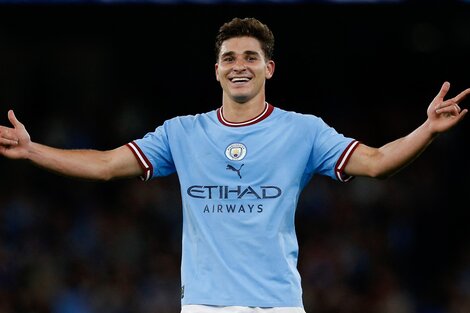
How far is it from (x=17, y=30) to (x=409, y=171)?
18.1 feet

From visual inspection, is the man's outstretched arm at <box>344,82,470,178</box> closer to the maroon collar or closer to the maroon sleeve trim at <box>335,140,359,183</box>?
the maroon sleeve trim at <box>335,140,359,183</box>

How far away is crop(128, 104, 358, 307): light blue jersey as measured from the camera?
5.11 m

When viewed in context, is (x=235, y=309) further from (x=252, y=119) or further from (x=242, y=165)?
(x=252, y=119)

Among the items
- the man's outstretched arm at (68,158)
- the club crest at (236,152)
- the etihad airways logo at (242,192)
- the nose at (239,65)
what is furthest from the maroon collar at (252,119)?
the man's outstretched arm at (68,158)

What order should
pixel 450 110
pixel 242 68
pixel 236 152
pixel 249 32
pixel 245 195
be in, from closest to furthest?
pixel 450 110 → pixel 245 195 → pixel 236 152 → pixel 242 68 → pixel 249 32

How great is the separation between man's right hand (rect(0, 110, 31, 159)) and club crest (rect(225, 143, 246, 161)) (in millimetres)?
1015

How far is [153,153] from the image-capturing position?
18.1 feet

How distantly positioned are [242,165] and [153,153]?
539 mm

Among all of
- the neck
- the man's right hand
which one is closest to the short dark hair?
the neck

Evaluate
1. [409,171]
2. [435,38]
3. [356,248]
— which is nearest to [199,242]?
[356,248]

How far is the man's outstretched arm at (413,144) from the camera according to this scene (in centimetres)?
496

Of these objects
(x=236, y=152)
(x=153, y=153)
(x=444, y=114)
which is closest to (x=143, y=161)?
(x=153, y=153)

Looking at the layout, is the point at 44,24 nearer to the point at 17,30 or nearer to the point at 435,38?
the point at 17,30

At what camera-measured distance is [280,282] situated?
202 inches
